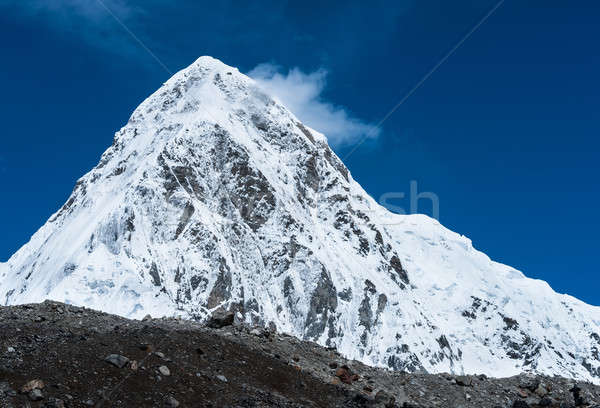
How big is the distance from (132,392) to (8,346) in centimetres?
424

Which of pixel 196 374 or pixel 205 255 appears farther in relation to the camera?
pixel 205 255

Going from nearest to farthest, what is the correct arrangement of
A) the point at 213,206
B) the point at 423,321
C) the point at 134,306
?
the point at 134,306
the point at 213,206
the point at 423,321

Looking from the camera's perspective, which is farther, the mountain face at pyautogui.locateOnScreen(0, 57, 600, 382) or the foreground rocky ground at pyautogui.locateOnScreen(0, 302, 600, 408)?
the mountain face at pyautogui.locateOnScreen(0, 57, 600, 382)

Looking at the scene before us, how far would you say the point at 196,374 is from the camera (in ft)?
65.3

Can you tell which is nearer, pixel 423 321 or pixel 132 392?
pixel 132 392

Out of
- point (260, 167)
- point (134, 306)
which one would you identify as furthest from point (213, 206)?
point (134, 306)

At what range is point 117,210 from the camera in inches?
6294

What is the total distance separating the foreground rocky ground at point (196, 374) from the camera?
18.1 meters

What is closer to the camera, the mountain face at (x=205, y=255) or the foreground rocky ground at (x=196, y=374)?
the foreground rocky ground at (x=196, y=374)

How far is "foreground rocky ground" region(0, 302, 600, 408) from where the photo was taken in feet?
59.5

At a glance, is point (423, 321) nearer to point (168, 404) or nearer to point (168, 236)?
point (168, 236)

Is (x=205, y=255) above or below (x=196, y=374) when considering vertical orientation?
above

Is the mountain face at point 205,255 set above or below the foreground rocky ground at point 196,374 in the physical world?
above

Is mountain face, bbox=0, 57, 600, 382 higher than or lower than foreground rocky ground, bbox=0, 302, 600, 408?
higher
